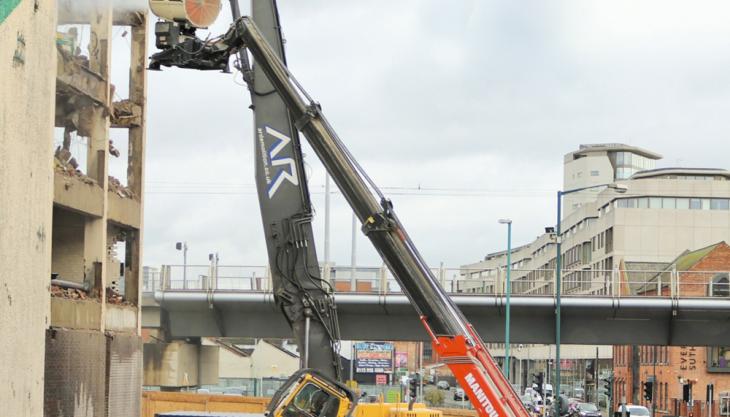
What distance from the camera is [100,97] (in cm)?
3431

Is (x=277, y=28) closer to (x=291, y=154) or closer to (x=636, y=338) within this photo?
(x=291, y=154)

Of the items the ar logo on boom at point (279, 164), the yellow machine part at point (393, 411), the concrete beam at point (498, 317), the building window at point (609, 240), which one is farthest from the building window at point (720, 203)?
the ar logo on boom at point (279, 164)

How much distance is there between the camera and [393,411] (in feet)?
89.7

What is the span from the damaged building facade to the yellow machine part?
687 centimetres

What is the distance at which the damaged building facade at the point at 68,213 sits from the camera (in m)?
20.8

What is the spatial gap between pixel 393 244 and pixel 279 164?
3509 millimetres

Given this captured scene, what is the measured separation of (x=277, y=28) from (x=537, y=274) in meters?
139

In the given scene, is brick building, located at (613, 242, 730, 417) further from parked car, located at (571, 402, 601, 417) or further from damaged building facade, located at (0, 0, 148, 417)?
damaged building facade, located at (0, 0, 148, 417)

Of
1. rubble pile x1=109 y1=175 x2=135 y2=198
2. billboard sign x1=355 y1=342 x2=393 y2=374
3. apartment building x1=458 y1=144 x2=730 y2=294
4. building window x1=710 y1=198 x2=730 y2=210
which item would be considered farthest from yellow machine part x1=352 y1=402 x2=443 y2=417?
building window x1=710 y1=198 x2=730 y2=210

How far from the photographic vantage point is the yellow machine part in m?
26.9

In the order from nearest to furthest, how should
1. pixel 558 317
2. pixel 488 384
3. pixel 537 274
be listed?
1. pixel 488 384
2. pixel 558 317
3. pixel 537 274

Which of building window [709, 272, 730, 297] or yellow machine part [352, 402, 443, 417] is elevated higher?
building window [709, 272, 730, 297]

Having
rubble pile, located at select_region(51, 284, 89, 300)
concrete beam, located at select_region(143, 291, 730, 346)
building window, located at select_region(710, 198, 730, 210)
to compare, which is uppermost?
building window, located at select_region(710, 198, 730, 210)

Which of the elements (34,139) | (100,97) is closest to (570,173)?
(100,97)
